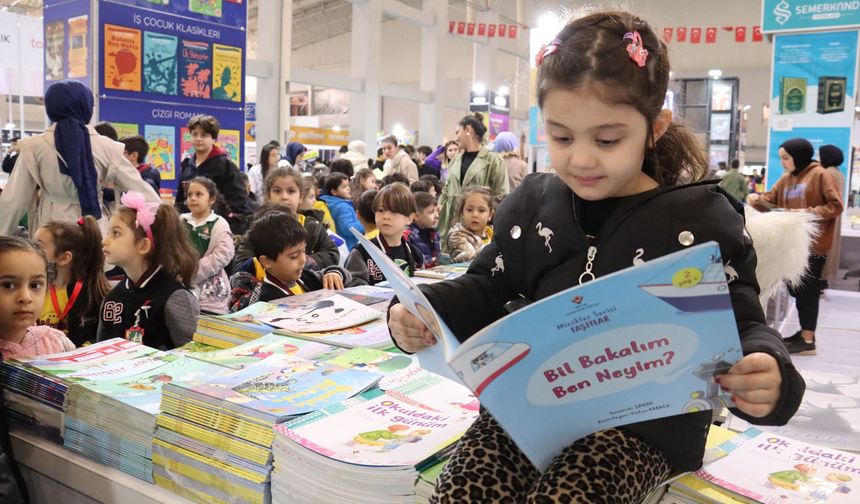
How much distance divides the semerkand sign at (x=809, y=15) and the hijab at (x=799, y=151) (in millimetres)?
3173

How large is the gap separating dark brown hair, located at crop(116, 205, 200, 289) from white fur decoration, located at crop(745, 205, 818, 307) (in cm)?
192

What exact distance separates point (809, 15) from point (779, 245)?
6.66 m

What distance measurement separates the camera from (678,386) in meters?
0.87

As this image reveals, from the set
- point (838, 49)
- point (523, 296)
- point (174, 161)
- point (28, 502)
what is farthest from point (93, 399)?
point (838, 49)

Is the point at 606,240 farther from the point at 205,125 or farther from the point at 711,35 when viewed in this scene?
the point at 711,35

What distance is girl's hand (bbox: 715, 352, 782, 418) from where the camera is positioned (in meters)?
0.88

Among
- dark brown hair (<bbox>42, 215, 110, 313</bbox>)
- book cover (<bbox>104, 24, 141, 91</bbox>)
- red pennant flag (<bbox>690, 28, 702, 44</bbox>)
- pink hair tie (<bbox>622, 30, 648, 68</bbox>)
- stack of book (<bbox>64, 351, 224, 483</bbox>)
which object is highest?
red pennant flag (<bbox>690, 28, 702, 44</bbox>)

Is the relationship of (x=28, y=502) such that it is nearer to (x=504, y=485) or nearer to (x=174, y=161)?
(x=504, y=485)

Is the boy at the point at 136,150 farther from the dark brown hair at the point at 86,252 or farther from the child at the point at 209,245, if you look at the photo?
the dark brown hair at the point at 86,252

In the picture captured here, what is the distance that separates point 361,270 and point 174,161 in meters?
3.39

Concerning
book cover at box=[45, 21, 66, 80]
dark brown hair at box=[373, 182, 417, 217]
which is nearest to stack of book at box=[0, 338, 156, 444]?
dark brown hair at box=[373, 182, 417, 217]

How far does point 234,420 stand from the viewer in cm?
130

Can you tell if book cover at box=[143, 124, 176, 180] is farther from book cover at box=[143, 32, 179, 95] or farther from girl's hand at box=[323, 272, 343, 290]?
girl's hand at box=[323, 272, 343, 290]

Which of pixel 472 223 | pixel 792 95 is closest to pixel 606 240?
pixel 472 223
